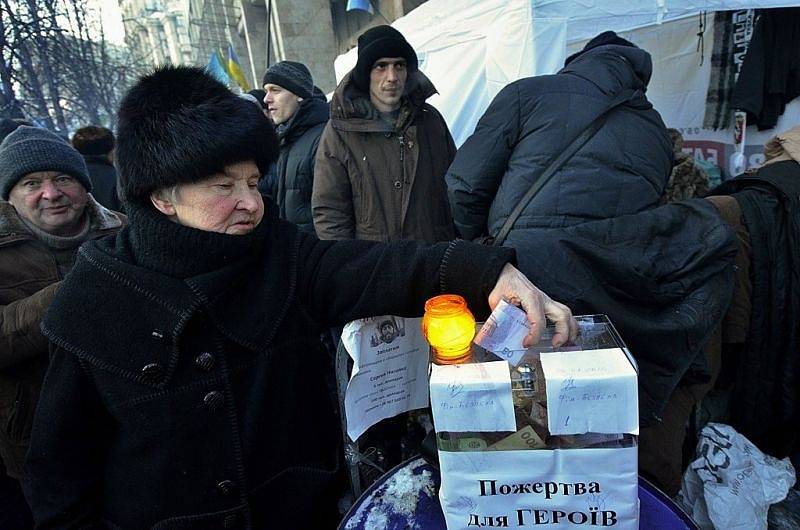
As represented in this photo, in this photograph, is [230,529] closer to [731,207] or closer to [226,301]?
[226,301]

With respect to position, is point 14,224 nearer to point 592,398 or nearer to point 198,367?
point 198,367

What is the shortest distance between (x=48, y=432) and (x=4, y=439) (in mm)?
1015

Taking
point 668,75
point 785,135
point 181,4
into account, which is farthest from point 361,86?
point 181,4

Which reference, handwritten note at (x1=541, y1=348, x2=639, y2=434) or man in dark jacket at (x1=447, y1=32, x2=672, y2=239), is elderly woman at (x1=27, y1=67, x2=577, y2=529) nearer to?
handwritten note at (x1=541, y1=348, x2=639, y2=434)

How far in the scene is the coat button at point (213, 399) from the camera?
46.6 inches

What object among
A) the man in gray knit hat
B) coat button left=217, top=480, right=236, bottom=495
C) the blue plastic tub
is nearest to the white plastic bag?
the blue plastic tub

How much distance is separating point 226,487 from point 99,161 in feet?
13.1

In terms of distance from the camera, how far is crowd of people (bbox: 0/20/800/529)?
1.14 m

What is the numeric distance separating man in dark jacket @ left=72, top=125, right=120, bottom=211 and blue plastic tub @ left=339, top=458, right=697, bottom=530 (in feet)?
12.5

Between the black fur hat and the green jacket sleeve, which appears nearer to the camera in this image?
the black fur hat

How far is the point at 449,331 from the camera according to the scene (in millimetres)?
1027

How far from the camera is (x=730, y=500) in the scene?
1.85 m

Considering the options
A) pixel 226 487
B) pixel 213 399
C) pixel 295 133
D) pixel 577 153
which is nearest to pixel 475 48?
pixel 295 133

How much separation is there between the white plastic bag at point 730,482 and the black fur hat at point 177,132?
2.10 m
